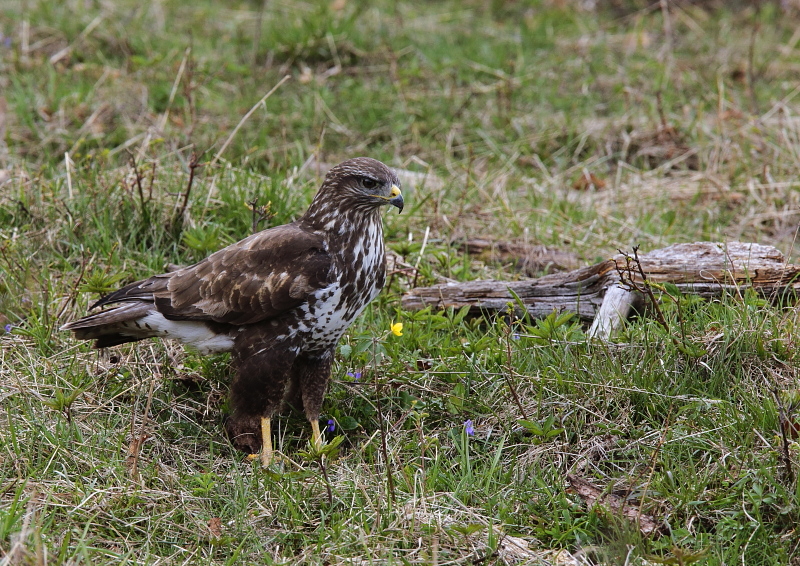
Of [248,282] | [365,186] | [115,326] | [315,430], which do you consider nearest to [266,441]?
[315,430]

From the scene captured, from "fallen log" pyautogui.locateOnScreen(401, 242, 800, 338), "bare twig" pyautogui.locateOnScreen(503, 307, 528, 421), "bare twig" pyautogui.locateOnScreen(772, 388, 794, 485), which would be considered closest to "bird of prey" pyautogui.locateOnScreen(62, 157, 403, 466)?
"bare twig" pyautogui.locateOnScreen(503, 307, 528, 421)

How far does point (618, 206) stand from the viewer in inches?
247

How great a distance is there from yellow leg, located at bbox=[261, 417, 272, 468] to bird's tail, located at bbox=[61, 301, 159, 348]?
2.15 feet

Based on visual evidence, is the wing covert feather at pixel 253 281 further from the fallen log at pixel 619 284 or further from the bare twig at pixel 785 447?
the bare twig at pixel 785 447

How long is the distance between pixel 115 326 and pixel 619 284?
2.37m

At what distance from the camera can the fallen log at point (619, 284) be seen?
14.7 feet

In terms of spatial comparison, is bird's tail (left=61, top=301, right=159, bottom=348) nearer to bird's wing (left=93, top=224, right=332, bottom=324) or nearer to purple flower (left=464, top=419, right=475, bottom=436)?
bird's wing (left=93, top=224, right=332, bottom=324)

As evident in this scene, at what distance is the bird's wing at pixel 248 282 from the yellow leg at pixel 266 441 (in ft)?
1.54

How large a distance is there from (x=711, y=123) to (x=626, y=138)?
2.41ft

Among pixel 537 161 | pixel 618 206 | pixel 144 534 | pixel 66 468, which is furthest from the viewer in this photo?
pixel 537 161

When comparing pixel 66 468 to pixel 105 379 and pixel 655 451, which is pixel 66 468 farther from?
pixel 655 451

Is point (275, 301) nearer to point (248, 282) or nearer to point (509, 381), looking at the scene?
point (248, 282)

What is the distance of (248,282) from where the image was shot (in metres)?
4.02

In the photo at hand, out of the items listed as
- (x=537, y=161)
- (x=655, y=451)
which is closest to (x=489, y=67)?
(x=537, y=161)
